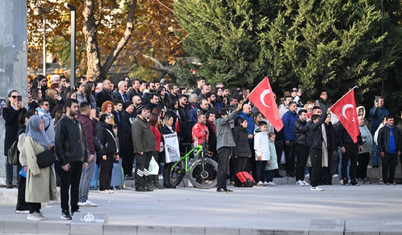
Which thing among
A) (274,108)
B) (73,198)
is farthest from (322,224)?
(274,108)

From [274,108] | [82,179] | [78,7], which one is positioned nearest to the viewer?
[82,179]

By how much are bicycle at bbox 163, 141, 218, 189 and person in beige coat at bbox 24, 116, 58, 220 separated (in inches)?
290

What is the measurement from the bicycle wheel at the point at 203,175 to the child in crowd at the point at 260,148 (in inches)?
71.8

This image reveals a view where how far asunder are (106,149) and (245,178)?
437 centimetres

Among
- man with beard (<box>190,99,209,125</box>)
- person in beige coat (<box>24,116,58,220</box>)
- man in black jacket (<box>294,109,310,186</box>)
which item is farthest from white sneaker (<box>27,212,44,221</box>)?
man in black jacket (<box>294,109,310,186</box>)

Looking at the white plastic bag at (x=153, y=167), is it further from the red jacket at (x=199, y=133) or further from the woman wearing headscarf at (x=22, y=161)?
the woman wearing headscarf at (x=22, y=161)

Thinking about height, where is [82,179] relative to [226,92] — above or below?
below

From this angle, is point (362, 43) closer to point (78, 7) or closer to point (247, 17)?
point (247, 17)

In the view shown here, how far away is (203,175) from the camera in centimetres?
2331

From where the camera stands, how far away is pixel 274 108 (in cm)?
2341

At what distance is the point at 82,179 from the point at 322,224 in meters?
5.73

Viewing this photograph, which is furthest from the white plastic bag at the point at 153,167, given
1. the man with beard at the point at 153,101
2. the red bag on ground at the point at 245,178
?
the red bag on ground at the point at 245,178

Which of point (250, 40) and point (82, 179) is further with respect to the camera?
point (250, 40)

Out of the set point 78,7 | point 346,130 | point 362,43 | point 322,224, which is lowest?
point 322,224
